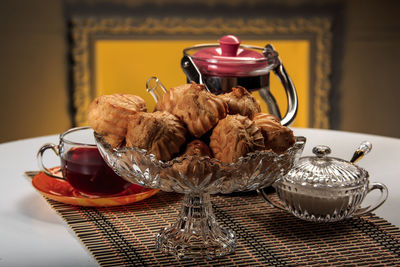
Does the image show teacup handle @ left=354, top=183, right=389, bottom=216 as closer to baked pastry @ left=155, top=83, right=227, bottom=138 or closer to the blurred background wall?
baked pastry @ left=155, top=83, right=227, bottom=138

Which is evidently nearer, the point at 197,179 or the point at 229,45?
the point at 197,179

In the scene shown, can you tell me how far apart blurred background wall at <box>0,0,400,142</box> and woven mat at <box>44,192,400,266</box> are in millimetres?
1616

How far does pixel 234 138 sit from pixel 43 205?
393 millimetres

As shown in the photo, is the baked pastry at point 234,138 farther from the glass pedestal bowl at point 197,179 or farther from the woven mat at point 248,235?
the woven mat at point 248,235

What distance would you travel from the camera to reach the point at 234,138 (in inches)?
27.5

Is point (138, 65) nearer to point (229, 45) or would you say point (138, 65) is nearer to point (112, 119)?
point (229, 45)

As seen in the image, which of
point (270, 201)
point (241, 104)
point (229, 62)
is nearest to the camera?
point (241, 104)

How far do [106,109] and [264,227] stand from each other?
11.2 inches

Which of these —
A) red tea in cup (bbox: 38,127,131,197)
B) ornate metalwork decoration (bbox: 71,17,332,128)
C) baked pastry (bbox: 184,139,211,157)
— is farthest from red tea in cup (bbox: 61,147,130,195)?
ornate metalwork decoration (bbox: 71,17,332,128)

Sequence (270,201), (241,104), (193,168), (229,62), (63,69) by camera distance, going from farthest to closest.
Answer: (63,69), (229,62), (270,201), (241,104), (193,168)

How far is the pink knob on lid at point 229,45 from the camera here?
108 centimetres

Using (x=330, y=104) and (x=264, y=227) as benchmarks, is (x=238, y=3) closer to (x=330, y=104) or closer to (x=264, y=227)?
(x=330, y=104)

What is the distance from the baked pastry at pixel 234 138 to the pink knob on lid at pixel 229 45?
37 centimetres

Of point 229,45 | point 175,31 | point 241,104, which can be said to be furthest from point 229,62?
point 175,31
